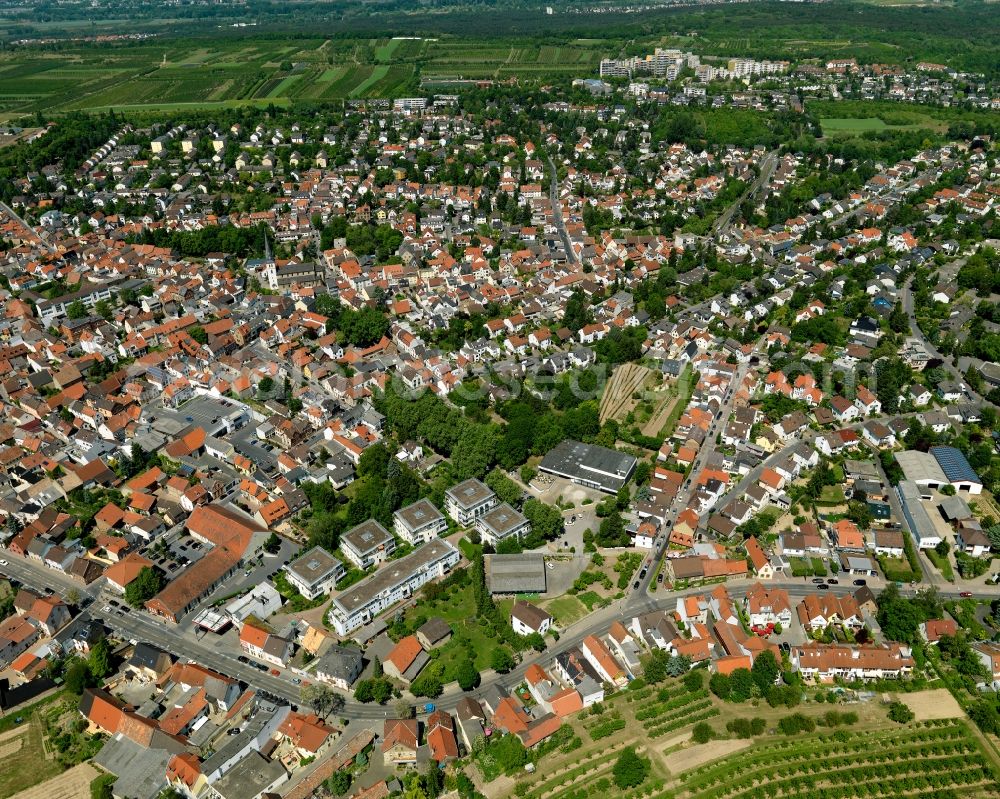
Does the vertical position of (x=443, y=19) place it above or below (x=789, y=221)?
above

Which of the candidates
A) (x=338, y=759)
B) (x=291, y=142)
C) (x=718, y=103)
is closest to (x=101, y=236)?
(x=291, y=142)

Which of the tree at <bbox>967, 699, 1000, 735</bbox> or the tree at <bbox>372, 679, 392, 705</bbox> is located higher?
the tree at <bbox>372, 679, 392, 705</bbox>

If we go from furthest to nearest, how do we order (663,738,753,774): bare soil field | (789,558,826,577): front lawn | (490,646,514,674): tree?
1. (789,558,826,577): front lawn
2. (490,646,514,674): tree
3. (663,738,753,774): bare soil field

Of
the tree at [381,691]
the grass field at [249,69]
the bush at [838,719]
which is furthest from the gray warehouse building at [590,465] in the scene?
the grass field at [249,69]

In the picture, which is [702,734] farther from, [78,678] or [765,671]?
[78,678]

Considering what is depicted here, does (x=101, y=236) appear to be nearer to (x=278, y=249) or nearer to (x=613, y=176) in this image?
(x=278, y=249)

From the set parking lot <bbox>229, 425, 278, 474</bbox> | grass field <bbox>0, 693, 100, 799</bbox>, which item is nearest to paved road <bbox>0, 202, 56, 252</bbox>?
parking lot <bbox>229, 425, 278, 474</bbox>

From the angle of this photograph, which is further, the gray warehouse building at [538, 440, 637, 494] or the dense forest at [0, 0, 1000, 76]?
the dense forest at [0, 0, 1000, 76]

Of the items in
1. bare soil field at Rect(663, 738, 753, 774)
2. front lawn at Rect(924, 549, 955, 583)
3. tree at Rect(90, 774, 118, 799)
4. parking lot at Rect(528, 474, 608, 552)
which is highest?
parking lot at Rect(528, 474, 608, 552)

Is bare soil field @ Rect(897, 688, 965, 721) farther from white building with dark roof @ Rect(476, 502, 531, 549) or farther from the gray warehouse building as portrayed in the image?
white building with dark roof @ Rect(476, 502, 531, 549)
